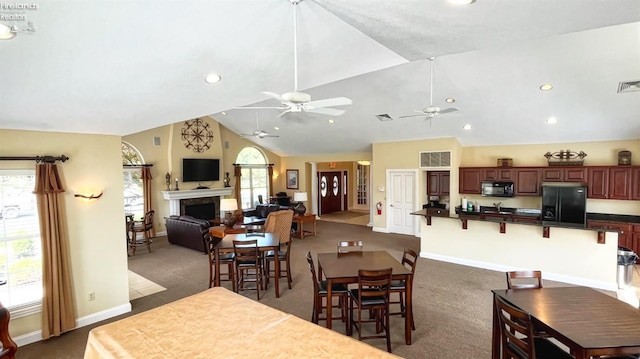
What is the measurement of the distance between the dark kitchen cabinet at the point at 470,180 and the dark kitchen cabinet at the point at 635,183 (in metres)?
2.90

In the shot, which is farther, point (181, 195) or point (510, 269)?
point (181, 195)

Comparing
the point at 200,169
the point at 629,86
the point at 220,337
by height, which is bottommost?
the point at 220,337

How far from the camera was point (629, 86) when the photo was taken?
5.19 m

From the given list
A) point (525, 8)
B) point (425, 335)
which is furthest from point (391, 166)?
point (525, 8)

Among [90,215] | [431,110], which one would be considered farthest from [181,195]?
[431,110]

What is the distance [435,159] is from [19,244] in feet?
28.1

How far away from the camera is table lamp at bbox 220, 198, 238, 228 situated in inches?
290

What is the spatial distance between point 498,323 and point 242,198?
10323 mm

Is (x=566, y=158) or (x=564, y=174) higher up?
(x=566, y=158)

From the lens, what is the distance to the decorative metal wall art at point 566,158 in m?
7.41

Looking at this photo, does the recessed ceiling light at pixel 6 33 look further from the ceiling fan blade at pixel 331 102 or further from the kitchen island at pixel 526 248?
the kitchen island at pixel 526 248

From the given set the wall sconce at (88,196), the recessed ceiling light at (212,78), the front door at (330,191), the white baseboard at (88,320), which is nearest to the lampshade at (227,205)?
Answer: the white baseboard at (88,320)

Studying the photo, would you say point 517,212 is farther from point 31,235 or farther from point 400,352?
point 31,235

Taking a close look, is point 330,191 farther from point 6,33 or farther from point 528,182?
point 6,33
